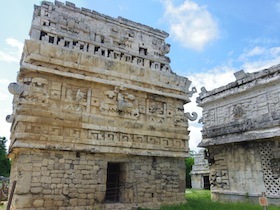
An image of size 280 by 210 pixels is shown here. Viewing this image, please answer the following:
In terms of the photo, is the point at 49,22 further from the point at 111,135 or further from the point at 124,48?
the point at 111,135

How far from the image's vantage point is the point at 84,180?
653 cm

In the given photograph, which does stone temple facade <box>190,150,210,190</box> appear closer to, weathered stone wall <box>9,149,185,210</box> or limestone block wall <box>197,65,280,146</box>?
limestone block wall <box>197,65,280,146</box>

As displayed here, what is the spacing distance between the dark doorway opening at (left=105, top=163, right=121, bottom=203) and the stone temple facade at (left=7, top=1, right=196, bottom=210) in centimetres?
3

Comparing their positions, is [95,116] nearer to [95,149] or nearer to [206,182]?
[95,149]

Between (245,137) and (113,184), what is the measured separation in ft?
19.2

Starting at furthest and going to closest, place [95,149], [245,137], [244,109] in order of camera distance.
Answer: [244,109], [245,137], [95,149]

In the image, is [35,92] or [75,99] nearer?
[35,92]

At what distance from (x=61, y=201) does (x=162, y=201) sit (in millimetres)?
3080

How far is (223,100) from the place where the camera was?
11953 mm

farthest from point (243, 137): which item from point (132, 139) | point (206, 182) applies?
point (206, 182)

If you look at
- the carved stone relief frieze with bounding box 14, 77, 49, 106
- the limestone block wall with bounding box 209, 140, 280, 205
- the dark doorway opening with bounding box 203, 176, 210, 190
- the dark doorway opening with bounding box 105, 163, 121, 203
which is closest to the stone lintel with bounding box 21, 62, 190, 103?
the carved stone relief frieze with bounding box 14, 77, 49, 106

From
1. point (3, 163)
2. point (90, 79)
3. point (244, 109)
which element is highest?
point (244, 109)

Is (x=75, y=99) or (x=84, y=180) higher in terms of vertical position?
(x=75, y=99)

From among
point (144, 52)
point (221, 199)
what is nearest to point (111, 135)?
point (144, 52)
